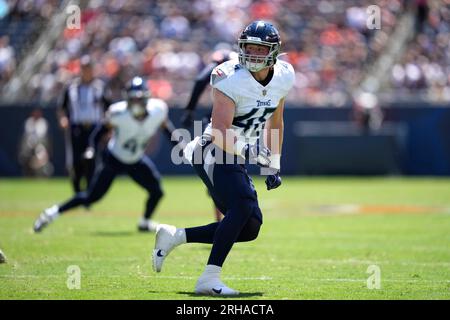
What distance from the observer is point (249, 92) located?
263 inches

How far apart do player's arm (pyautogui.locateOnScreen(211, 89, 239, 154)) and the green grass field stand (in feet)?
3.63

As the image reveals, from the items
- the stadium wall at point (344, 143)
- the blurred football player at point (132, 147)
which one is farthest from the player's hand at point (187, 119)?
the stadium wall at point (344, 143)

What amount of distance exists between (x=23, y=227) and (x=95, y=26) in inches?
469

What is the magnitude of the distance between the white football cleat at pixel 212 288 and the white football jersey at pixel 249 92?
1.12m

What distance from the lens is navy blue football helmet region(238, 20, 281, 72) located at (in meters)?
6.61

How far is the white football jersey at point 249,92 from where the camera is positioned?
6.61 metres

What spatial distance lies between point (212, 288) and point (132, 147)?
5045 mm

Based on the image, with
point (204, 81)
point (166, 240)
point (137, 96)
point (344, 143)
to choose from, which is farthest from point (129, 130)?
point (344, 143)

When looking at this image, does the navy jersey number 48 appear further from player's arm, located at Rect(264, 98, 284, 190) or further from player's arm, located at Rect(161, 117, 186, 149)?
player's arm, located at Rect(161, 117, 186, 149)

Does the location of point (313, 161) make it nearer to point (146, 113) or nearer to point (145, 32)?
point (145, 32)

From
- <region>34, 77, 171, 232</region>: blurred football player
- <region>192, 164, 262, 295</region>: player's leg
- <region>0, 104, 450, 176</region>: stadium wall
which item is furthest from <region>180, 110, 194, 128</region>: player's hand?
<region>0, 104, 450, 176</region>: stadium wall

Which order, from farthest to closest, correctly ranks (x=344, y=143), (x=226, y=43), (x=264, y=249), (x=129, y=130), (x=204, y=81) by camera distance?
(x=226, y=43)
(x=344, y=143)
(x=129, y=130)
(x=204, y=81)
(x=264, y=249)

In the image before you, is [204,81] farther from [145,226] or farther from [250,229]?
[250,229]

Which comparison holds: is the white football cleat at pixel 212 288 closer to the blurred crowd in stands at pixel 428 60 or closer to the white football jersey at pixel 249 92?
the white football jersey at pixel 249 92
